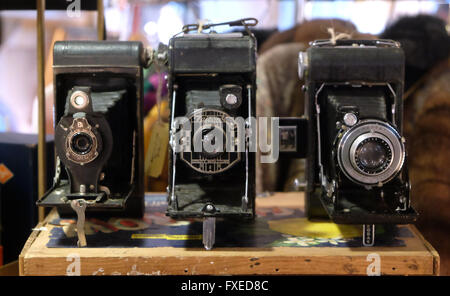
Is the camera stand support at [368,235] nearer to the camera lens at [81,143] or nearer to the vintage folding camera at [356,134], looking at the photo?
the vintage folding camera at [356,134]

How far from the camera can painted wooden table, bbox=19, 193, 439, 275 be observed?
1237 mm

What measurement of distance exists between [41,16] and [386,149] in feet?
3.42

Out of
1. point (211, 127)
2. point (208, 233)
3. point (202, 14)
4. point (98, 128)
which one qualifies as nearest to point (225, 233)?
point (208, 233)

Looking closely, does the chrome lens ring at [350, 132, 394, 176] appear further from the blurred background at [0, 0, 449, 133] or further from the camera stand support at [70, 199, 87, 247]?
the blurred background at [0, 0, 449, 133]

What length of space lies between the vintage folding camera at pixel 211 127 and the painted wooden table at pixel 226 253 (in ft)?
0.26

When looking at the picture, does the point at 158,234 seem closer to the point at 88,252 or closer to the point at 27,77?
the point at 88,252

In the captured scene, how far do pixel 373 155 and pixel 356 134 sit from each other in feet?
0.21

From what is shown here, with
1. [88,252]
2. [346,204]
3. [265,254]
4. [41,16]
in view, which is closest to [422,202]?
[346,204]

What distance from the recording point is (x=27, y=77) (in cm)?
278

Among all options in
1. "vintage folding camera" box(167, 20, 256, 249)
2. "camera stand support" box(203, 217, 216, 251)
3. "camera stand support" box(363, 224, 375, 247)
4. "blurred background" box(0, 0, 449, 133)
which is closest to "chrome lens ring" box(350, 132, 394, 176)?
"camera stand support" box(363, 224, 375, 247)

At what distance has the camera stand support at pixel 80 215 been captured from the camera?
4.20 ft

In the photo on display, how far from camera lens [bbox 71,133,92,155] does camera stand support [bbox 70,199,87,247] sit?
12 cm

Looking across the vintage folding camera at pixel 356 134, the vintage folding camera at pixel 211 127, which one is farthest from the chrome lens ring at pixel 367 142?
the vintage folding camera at pixel 211 127

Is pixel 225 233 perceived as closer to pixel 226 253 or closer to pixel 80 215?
pixel 226 253
